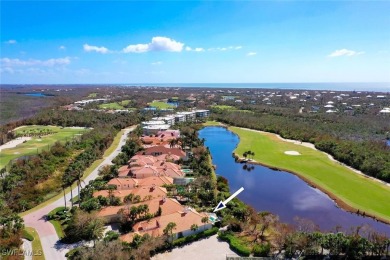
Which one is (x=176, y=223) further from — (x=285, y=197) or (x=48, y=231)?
→ (x=285, y=197)

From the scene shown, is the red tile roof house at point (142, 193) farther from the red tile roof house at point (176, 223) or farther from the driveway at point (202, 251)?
the driveway at point (202, 251)

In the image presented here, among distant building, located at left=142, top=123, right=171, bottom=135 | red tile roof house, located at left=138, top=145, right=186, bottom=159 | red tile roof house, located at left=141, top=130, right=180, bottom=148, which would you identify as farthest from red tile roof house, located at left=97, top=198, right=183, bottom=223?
distant building, located at left=142, top=123, right=171, bottom=135

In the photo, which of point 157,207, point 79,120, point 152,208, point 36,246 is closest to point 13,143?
point 79,120

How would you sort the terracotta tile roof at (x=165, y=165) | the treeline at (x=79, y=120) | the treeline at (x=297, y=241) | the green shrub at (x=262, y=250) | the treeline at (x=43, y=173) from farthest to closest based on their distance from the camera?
1. the treeline at (x=79, y=120)
2. the terracotta tile roof at (x=165, y=165)
3. the treeline at (x=43, y=173)
4. the green shrub at (x=262, y=250)
5. the treeline at (x=297, y=241)

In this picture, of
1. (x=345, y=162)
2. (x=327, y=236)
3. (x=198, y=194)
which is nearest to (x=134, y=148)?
(x=198, y=194)

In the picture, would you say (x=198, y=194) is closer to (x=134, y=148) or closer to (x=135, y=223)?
(x=135, y=223)

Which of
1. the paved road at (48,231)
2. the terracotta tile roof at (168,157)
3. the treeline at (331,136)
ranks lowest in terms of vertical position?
the paved road at (48,231)

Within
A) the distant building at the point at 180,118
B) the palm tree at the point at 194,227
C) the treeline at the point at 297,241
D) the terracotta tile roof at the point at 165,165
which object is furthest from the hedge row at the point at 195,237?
the distant building at the point at 180,118

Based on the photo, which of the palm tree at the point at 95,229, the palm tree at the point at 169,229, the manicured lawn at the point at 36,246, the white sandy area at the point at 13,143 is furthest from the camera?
the white sandy area at the point at 13,143
